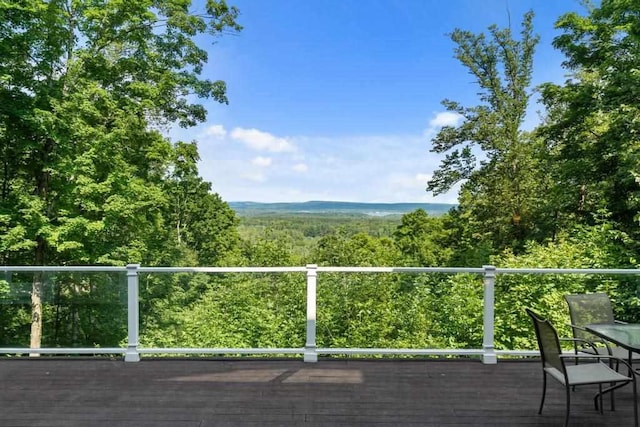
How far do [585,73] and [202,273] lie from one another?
13492 mm

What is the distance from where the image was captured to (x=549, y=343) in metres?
2.93

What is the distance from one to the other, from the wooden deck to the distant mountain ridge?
21988 millimetres

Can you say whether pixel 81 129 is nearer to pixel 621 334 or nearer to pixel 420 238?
pixel 621 334

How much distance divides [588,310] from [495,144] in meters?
13.9

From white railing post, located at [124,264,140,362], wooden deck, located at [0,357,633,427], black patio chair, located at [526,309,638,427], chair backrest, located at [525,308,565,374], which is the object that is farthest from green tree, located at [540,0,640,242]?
white railing post, located at [124,264,140,362]

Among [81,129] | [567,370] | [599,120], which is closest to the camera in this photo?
[567,370]

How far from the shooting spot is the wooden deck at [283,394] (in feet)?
10.3

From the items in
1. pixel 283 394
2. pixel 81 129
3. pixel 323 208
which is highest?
pixel 81 129

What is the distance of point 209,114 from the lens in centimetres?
1741

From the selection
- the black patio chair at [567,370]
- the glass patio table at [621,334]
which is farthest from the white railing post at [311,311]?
the glass patio table at [621,334]

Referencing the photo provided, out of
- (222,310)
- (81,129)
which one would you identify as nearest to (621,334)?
(222,310)

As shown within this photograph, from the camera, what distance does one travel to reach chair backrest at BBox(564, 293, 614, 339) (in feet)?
12.2

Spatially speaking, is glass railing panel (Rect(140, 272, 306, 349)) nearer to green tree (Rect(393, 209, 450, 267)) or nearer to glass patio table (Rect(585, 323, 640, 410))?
glass patio table (Rect(585, 323, 640, 410))

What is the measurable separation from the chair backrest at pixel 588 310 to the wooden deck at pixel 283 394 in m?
0.56
